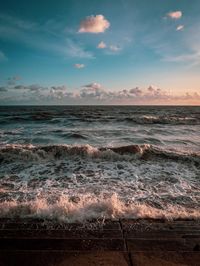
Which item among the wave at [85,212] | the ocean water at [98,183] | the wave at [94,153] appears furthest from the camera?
the wave at [94,153]

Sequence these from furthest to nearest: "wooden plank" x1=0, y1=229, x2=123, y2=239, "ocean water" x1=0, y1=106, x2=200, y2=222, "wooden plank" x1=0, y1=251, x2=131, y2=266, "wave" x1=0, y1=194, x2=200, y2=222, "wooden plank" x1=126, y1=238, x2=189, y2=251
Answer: "ocean water" x1=0, y1=106, x2=200, y2=222, "wave" x1=0, y1=194, x2=200, y2=222, "wooden plank" x1=0, y1=229, x2=123, y2=239, "wooden plank" x1=126, y1=238, x2=189, y2=251, "wooden plank" x1=0, y1=251, x2=131, y2=266

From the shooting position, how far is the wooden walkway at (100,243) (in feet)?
10.2

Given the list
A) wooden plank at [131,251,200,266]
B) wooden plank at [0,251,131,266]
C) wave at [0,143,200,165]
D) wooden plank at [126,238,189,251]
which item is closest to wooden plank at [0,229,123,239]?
wooden plank at [126,238,189,251]

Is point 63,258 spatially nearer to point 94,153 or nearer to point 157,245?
point 157,245

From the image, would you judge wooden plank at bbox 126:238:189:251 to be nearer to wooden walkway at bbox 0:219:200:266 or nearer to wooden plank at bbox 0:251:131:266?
wooden walkway at bbox 0:219:200:266

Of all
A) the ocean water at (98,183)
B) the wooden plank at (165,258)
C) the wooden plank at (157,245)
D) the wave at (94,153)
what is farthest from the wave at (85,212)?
the wave at (94,153)

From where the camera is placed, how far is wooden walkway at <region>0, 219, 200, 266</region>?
310 centimetres

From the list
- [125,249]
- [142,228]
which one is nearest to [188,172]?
[142,228]

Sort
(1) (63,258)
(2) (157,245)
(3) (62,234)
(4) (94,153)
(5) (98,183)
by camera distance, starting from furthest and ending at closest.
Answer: (4) (94,153) < (5) (98,183) < (3) (62,234) < (2) (157,245) < (1) (63,258)

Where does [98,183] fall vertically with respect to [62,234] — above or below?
below

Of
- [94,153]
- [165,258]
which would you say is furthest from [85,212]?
[94,153]

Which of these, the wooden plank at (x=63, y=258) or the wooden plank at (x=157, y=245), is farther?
the wooden plank at (x=157, y=245)

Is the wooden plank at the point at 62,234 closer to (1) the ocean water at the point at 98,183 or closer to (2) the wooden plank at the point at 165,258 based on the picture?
(1) the ocean water at the point at 98,183

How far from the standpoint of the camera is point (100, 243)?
11.5 ft
